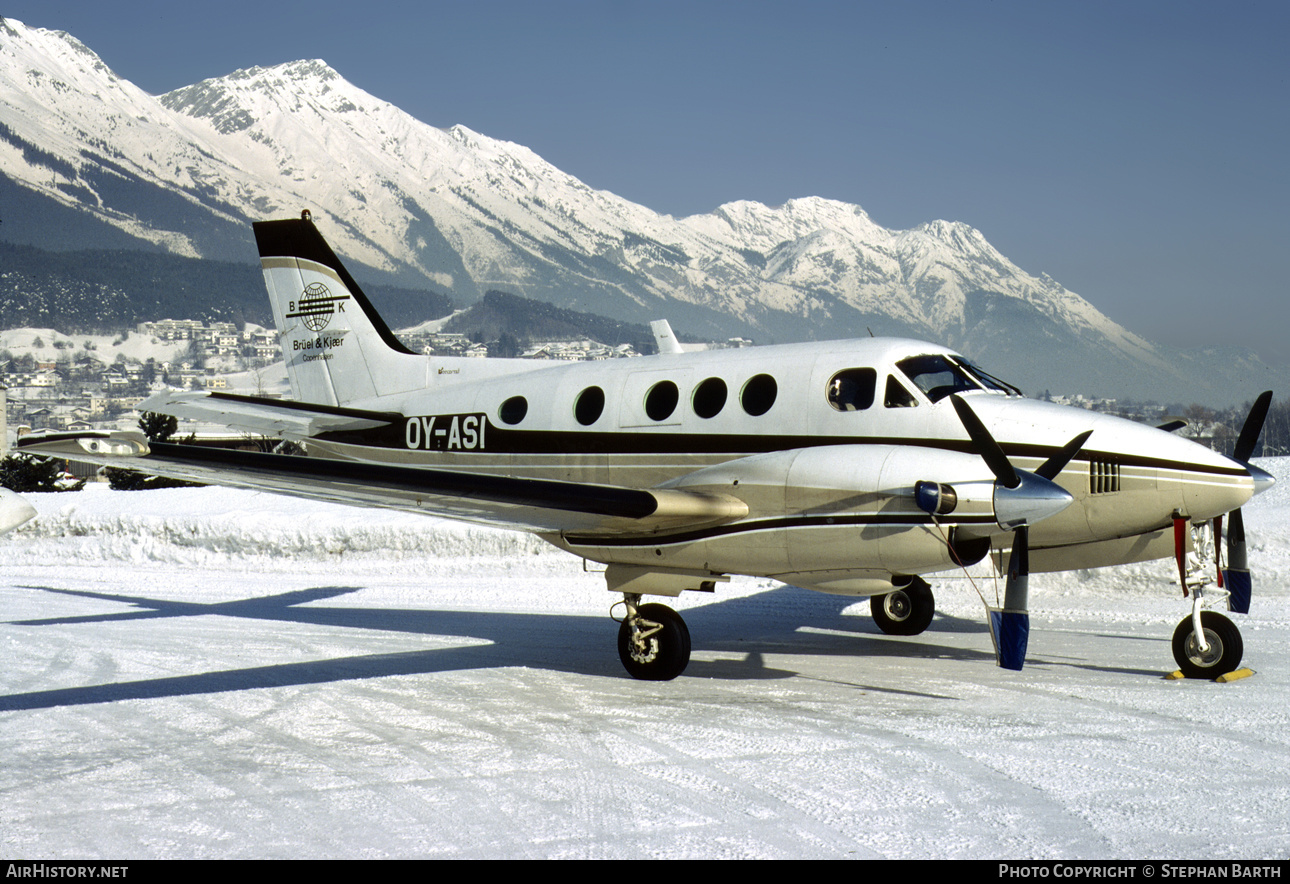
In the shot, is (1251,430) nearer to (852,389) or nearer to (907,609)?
(852,389)

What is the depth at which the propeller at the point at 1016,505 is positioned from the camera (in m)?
7.91

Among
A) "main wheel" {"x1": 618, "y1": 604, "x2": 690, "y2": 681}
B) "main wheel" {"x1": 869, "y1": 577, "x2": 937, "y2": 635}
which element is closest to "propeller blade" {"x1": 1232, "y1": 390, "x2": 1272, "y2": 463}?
"main wheel" {"x1": 869, "y1": 577, "x2": 937, "y2": 635}

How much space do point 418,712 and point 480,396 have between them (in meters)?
4.93

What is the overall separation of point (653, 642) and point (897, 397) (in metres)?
3.46

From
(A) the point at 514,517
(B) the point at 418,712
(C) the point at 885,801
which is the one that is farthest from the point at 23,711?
(C) the point at 885,801

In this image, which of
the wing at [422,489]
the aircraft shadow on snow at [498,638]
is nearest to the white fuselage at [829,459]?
the wing at [422,489]

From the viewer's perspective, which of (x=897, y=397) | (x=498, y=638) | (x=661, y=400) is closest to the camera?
(x=897, y=397)

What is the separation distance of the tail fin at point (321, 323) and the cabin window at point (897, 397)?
7088 mm

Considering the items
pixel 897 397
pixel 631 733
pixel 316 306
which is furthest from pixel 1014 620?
pixel 316 306

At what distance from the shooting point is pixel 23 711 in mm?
8602

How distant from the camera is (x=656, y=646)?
32.2 ft

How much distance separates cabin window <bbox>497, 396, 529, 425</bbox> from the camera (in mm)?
11852

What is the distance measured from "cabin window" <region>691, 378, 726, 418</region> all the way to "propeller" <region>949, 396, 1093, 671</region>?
8.39ft
